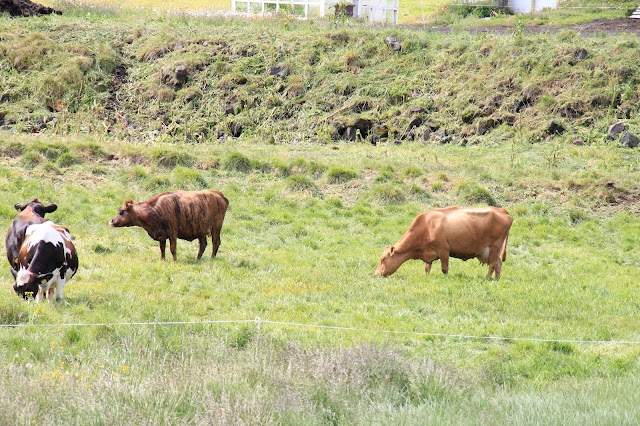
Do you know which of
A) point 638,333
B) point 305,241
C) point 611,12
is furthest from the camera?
point 611,12

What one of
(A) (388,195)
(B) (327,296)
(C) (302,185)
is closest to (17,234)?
(B) (327,296)

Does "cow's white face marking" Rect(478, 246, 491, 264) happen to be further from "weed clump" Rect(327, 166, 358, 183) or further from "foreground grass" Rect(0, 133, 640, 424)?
"weed clump" Rect(327, 166, 358, 183)

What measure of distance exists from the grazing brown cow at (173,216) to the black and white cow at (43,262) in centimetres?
316

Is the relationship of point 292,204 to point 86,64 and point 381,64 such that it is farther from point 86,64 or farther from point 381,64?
point 86,64

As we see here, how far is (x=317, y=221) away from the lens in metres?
21.2

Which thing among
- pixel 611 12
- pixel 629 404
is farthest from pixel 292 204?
pixel 611 12

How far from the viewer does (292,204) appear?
22391 mm

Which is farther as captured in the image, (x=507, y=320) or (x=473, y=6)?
(x=473, y=6)

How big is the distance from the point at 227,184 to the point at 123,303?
397 inches

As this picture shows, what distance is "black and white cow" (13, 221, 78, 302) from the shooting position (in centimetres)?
1280

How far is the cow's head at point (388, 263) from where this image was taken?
655 inches

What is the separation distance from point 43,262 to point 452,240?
7115 mm

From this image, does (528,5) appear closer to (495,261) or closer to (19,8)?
(19,8)

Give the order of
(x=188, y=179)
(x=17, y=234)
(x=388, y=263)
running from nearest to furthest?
(x=17, y=234)
(x=388, y=263)
(x=188, y=179)
